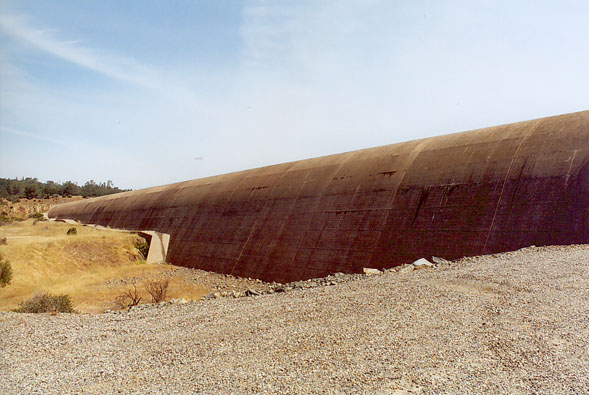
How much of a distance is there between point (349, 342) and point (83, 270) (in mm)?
20183

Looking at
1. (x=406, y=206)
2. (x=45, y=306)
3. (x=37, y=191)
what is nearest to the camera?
(x=45, y=306)

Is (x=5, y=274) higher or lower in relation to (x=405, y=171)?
lower

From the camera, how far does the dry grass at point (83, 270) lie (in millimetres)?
16656

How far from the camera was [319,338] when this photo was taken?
19.1 feet

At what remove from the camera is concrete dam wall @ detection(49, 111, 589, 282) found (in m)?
11.6

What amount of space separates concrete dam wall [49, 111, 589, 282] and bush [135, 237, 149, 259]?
193 centimetres

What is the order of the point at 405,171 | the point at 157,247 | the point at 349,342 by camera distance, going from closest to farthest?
the point at 349,342, the point at 405,171, the point at 157,247

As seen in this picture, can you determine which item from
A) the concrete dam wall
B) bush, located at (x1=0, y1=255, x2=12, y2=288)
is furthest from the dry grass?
the concrete dam wall

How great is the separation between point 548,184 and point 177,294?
44.7 ft

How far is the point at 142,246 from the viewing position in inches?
1034

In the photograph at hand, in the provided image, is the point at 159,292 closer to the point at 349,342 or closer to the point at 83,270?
the point at 83,270

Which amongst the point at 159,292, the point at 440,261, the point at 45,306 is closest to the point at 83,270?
the point at 159,292

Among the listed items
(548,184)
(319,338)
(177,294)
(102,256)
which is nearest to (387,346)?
(319,338)

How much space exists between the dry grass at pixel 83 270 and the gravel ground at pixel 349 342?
815cm
